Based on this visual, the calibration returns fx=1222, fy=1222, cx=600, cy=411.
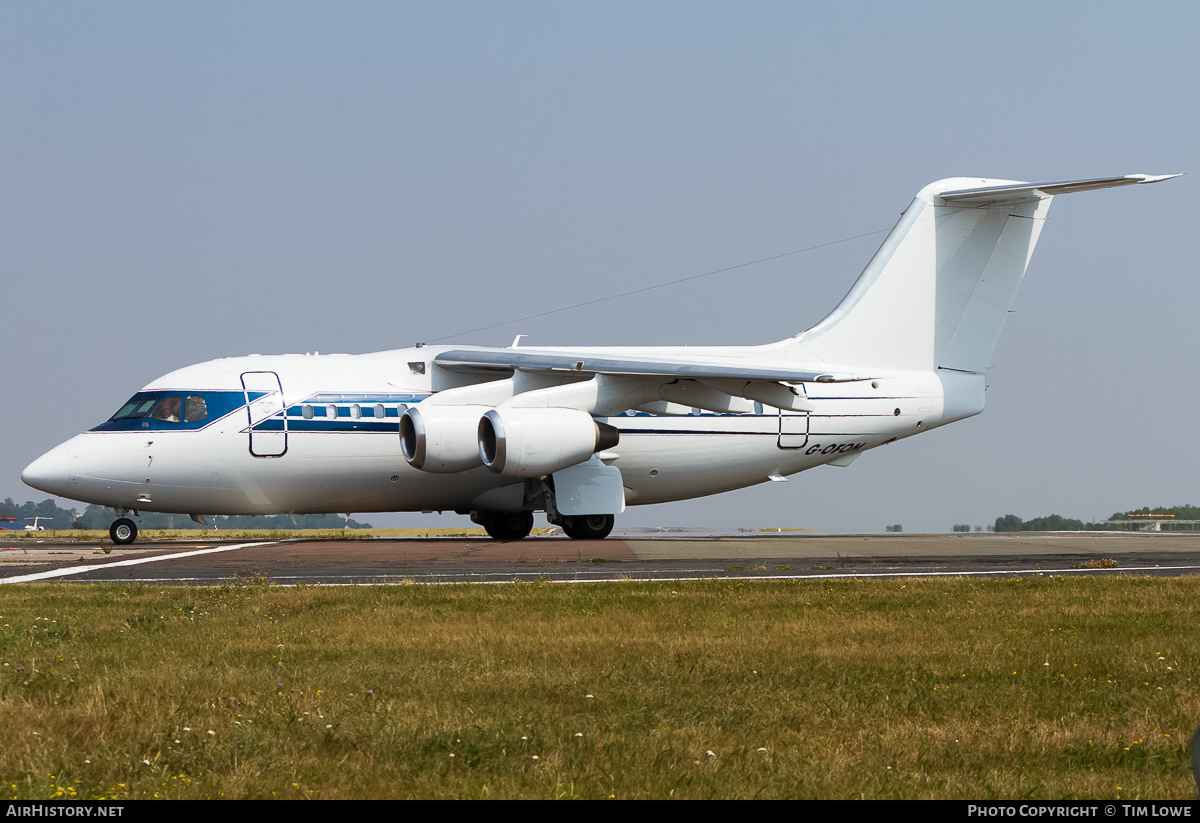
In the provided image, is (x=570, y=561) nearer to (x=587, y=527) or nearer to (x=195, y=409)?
(x=587, y=527)

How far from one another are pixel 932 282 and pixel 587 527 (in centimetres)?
923

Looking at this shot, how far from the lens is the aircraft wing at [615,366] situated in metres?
21.2

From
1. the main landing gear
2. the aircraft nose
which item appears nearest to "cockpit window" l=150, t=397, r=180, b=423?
the aircraft nose

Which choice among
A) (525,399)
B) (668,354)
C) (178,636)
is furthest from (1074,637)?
(668,354)

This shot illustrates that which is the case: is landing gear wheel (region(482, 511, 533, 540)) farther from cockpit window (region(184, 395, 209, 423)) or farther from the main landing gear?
cockpit window (region(184, 395, 209, 423))

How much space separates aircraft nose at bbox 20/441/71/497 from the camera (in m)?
21.6

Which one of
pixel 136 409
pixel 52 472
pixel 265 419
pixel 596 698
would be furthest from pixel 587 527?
pixel 596 698

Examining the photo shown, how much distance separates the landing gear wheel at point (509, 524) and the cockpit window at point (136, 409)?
7176 mm

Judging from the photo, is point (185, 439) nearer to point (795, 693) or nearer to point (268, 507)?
point (268, 507)

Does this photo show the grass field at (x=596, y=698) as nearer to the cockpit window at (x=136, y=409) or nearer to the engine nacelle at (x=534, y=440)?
the engine nacelle at (x=534, y=440)

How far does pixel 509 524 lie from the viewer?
25516 millimetres

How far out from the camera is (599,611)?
10367 millimetres

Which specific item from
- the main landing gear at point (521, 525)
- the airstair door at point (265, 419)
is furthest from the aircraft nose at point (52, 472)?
the main landing gear at point (521, 525)
